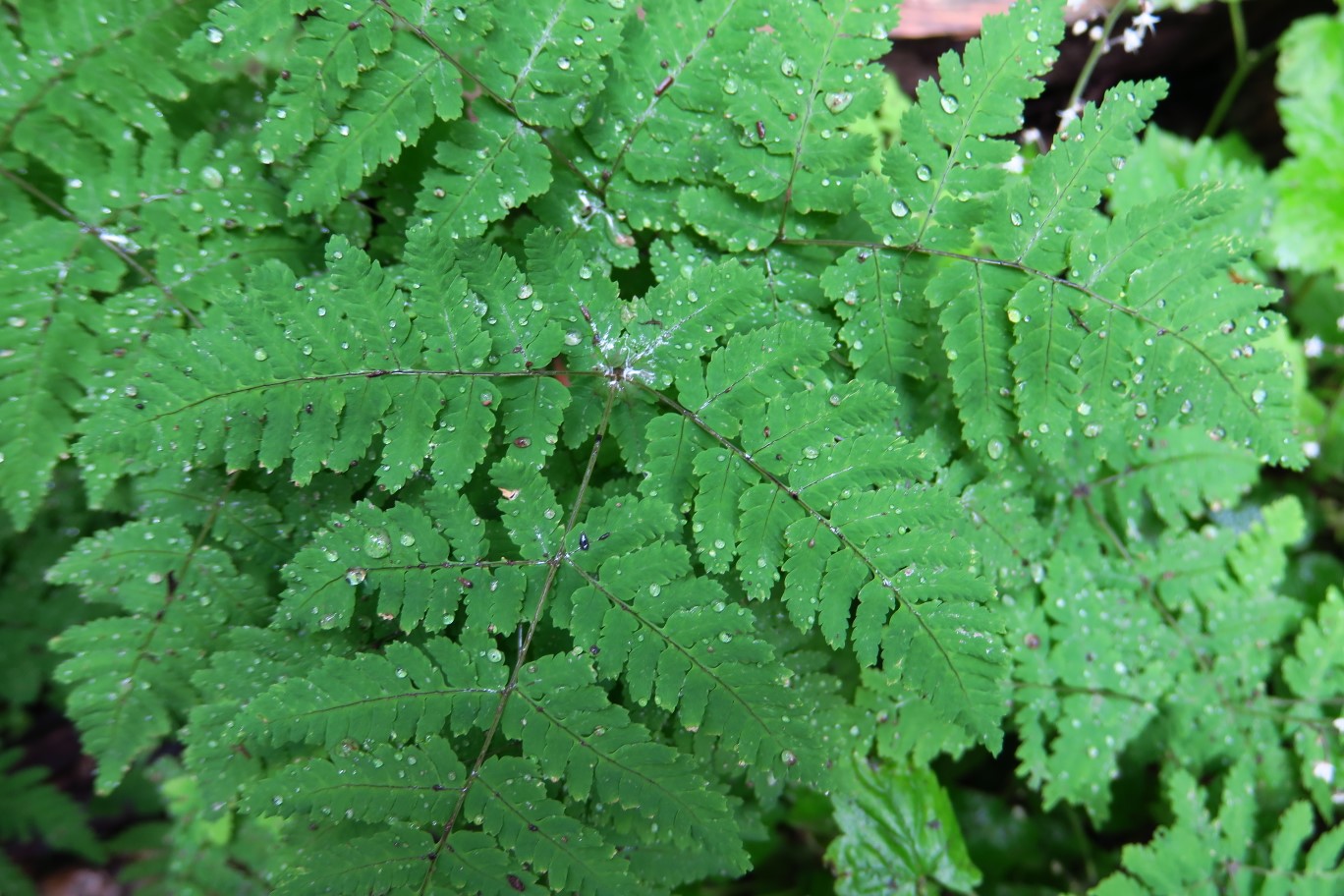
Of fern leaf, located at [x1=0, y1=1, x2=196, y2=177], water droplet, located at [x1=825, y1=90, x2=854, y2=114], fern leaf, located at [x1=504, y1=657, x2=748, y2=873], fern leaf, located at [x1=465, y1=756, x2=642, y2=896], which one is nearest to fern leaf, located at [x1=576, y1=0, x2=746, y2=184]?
water droplet, located at [x1=825, y1=90, x2=854, y2=114]

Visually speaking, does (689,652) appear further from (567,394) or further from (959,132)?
(959,132)

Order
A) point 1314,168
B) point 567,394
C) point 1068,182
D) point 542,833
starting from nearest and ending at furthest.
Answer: point 542,833
point 567,394
point 1068,182
point 1314,168

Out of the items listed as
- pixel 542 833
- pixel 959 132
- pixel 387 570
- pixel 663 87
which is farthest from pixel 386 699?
pixel 959 132

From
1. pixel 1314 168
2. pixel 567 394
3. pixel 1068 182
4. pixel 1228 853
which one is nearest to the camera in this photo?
pixel 567 394

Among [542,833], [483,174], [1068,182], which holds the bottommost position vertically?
[542,833]

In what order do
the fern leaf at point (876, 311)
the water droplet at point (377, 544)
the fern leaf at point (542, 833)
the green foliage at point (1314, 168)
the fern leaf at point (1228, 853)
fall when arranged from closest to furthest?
the fern leaf at point (542, 833) < the water droplet at point (377, 544) < the fern leaf at point (876, 311) < the fern leaf at point (1228, 853) < the green foliage at point (1314, 168)

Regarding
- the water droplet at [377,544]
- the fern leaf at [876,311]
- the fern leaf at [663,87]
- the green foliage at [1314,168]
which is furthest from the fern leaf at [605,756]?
the green foliage at [1314,168]

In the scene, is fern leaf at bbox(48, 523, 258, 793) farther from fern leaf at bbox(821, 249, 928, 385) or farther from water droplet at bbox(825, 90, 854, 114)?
water droplet at bbox(825, 90, 854, 114)

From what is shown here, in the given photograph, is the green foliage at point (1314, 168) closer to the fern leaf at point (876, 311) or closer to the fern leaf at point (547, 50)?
the fern leaf at point (876, 311)
